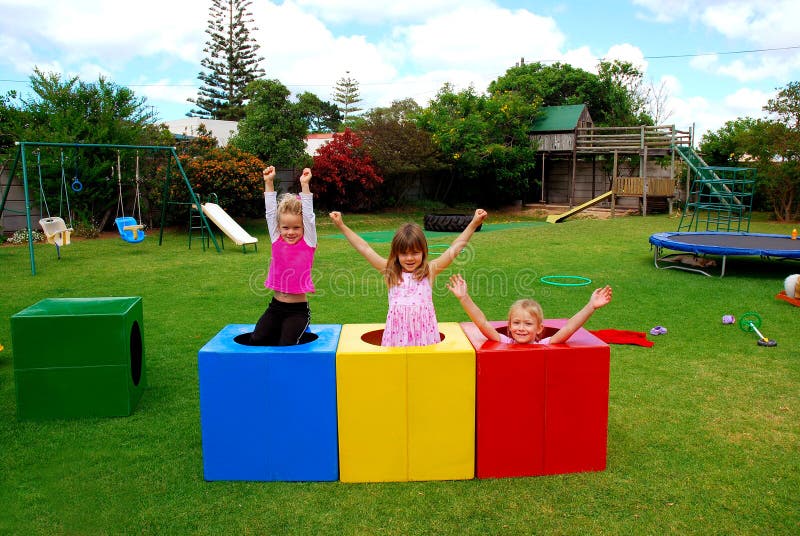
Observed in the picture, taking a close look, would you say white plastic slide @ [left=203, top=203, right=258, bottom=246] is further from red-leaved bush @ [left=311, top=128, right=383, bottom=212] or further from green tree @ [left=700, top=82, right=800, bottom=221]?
green tree @ [left=700, top=82, right=800, bottom=221]

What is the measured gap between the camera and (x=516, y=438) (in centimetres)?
338

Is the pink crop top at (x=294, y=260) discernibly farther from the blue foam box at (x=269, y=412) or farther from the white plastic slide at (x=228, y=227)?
the white plastic slide at (x=228, y=227)

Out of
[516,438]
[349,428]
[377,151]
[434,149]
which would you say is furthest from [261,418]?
[434,149]

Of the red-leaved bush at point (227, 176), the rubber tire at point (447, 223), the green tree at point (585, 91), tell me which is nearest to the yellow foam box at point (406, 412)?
the red-leaved bush at point (227, 176)

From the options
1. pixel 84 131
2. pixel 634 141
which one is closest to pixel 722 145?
pixel 634 141

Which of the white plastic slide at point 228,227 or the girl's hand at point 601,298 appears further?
the white plastic slide at point 228,227

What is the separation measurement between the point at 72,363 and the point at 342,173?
17.2m

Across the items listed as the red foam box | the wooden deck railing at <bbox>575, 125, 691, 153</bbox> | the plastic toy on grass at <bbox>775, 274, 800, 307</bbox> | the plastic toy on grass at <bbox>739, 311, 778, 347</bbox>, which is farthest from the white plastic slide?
the wooden deck railing at <bbox>575, 125, 691, 153</bbox>

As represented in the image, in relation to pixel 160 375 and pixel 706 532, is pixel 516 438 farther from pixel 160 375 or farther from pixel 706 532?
pixel 160 375

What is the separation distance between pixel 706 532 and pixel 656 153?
23.0m

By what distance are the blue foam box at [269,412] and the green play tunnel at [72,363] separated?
3.86 ft

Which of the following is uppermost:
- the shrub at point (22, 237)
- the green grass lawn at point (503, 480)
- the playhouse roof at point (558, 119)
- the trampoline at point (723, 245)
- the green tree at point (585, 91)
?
the green tree at point (585, 91)

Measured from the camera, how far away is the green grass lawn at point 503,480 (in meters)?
2.95

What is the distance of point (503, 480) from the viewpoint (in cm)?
336
